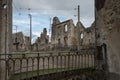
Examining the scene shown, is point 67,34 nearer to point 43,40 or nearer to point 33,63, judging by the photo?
point 43,40

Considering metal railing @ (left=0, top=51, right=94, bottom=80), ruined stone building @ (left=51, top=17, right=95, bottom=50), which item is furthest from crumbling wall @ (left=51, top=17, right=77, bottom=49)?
metal railing @ (left=0, top=51, right=94, bottom=80)

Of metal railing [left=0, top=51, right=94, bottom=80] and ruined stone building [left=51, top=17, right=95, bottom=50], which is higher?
ruined stone building [left=51, top=17, right=95, bottom=50]

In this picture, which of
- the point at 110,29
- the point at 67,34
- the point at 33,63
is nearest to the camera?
the point at 110,29

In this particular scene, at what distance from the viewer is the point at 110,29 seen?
5582mm

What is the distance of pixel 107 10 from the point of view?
5.72 metres

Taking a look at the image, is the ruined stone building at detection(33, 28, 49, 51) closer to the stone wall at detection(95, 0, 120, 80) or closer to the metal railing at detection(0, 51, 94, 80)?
the metal railing at detection(0, 51, 94, 80)

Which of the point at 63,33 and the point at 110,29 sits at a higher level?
the point at 63,33

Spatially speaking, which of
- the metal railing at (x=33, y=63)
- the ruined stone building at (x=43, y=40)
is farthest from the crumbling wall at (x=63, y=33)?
the metal railing at (x=33, y=63)

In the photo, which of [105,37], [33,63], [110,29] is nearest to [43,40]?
[33,63]

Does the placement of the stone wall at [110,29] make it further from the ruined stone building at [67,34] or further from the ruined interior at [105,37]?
the ruined stone building at [67,34]

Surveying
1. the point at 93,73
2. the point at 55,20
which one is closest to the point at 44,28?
the point at 55,20

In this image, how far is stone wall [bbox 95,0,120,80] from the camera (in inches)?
211

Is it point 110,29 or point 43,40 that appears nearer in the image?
point 110,29

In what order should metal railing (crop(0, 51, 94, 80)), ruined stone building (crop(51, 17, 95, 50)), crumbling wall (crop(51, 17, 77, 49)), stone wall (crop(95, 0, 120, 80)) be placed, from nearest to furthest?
1. metal railing (crop(0, 51, 94, 80))
2. stone wall (crop(95, 0, 120, 80))
3. ruined stone building (crop(51, 17, 95, 50))
4. crumbling wall (crop(51, 17, 77, 49))
